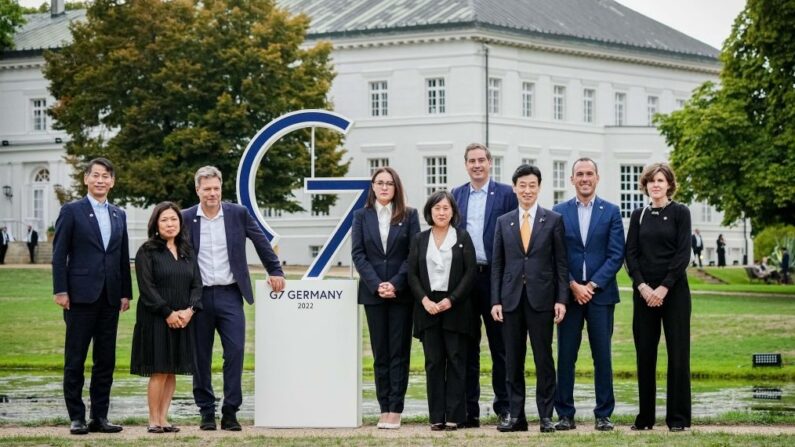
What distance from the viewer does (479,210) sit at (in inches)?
632

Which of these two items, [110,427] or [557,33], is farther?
[557,33]

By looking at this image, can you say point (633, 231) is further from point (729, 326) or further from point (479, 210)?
point (729, 326)

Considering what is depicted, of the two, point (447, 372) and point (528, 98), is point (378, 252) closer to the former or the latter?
point (447, 372)

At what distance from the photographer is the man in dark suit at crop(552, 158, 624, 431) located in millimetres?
15500

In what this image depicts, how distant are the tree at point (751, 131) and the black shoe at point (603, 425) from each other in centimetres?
3799

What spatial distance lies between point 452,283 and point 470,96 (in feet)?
201

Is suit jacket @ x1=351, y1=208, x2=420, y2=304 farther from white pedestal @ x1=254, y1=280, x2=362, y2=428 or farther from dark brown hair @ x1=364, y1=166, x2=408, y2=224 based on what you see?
white pedestal @ x1=254, y1=280, x2=362, y2=428

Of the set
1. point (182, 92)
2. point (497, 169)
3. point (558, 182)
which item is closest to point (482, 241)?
point (182, 92)

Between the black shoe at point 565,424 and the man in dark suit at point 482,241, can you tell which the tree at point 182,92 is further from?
the black shoe at point 565,424

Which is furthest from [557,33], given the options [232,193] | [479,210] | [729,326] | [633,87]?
[479,210]

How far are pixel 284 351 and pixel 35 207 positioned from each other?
69.3 meters

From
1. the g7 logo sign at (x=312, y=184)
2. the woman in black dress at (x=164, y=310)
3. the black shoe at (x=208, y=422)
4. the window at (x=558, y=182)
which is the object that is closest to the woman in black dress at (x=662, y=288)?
the g7 logo sign at (x=312, y=184)

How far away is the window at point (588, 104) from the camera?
8200cm

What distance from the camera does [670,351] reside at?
608 inches
